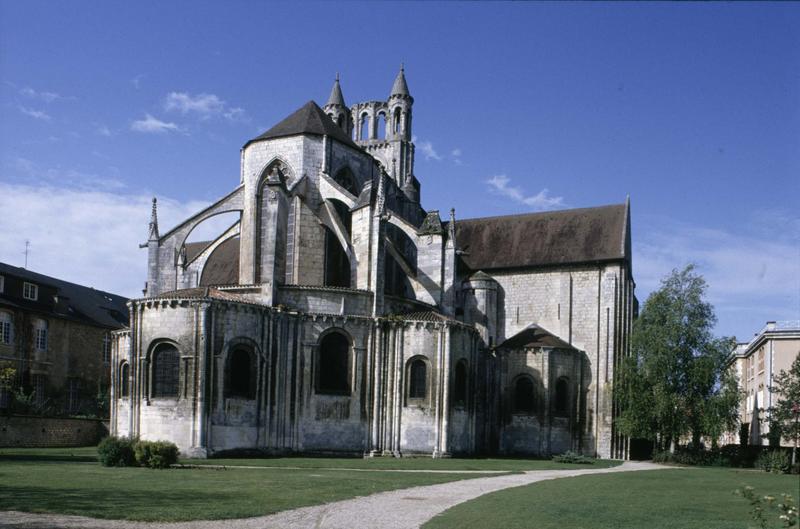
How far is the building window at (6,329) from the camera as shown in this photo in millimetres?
54062

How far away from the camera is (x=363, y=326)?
142ft

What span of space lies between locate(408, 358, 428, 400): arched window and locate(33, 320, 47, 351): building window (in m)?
26.8

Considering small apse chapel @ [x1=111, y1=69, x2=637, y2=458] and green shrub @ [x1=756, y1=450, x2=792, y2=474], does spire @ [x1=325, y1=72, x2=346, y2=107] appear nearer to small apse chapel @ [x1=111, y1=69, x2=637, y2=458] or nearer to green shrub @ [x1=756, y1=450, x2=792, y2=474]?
small apse chapel @ [x1=111, y1=69, x2=637, y2=458]

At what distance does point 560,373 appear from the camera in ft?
166

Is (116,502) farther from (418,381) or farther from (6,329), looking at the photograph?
(6,329)

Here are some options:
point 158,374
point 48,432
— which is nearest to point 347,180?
point 158,374

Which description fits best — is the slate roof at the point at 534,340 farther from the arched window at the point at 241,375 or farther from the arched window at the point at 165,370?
the arched window at the point at 165,370

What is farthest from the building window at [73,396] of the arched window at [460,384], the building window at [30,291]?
the arched window at [460,384]

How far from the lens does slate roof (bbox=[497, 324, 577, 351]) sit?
50875mm

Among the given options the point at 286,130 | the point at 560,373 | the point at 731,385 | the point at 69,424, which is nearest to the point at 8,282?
the point at 69,424

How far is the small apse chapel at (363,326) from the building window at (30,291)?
12195 millimetres

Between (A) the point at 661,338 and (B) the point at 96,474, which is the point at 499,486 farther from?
(A) the point at 661,338

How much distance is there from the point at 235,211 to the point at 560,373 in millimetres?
20452

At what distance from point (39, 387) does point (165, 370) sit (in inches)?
882
